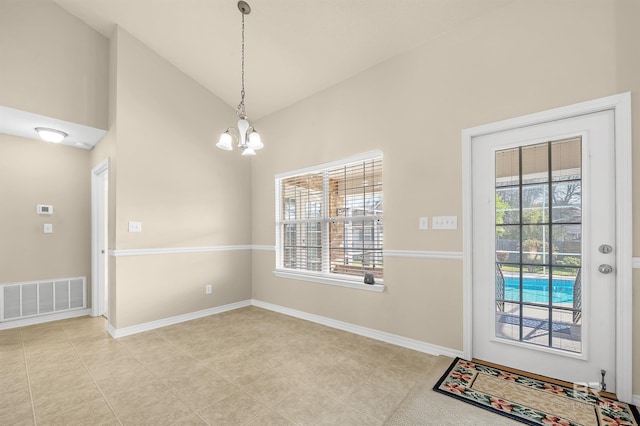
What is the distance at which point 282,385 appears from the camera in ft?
7.32

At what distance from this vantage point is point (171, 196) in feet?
12.3

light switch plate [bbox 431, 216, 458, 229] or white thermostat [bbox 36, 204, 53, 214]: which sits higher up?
white thermostat [bbox 36, 204, 53, 214]

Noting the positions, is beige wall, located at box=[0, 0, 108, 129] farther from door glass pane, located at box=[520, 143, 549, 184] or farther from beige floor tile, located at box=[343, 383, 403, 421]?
door glass pane, located at box=[520, 143, 549, 184]

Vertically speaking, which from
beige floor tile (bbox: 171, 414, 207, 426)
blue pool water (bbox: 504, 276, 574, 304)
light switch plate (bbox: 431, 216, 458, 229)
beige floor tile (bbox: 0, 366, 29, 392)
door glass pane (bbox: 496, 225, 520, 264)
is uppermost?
light switch plate (bbox: 431, 216, 458, 229)

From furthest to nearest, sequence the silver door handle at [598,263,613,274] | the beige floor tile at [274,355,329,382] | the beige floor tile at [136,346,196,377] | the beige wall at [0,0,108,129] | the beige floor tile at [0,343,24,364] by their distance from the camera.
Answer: the beige wall at [0,0,108,129] < the beige floor tile at [0,343,24,364] < the beige floor tile at [136,346,196,377] < the beige floor tile at [274,355,329,382] < the silver door handle at [598,263,613,274]

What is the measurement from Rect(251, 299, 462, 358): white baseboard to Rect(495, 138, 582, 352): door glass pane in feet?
1.76

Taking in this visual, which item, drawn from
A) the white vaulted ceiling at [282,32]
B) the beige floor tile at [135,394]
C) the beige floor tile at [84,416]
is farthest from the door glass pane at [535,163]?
the beige floor tile at [84,416]

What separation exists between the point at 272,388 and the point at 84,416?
1219 mm

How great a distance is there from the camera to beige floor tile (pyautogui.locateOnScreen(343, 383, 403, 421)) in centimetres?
189

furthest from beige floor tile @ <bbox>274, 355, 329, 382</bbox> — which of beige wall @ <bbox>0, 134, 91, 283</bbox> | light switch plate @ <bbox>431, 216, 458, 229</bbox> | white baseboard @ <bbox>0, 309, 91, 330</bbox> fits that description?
beige wall @ <bbox>0, 134, 91, 283</bbox>

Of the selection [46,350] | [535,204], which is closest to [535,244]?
[535,204]

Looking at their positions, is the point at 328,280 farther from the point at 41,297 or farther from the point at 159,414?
the point at 41,297

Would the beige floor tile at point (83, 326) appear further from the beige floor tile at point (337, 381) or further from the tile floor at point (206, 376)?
the beige floor tile at point (337, 381)

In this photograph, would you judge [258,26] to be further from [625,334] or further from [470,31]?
[625,334]
